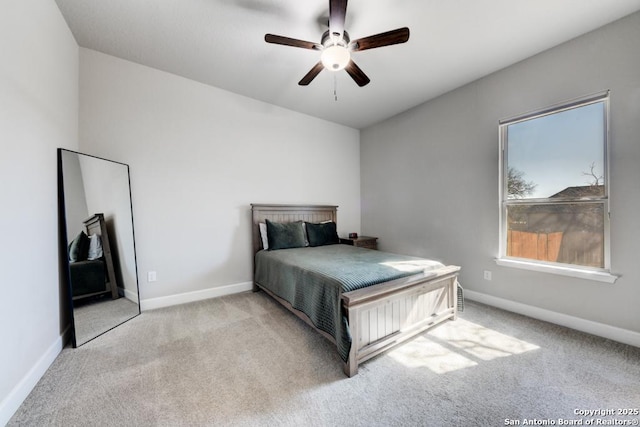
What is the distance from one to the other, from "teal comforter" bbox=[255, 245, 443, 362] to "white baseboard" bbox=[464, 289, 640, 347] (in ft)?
3.65

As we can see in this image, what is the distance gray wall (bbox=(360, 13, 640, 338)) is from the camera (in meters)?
2.00

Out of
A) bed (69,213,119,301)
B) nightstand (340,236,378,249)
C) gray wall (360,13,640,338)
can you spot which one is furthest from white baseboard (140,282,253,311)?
gray wall (360,13,640,338)

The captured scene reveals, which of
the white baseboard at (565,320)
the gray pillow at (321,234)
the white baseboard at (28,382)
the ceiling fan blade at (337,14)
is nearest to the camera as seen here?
the white baseboard at (28,382)

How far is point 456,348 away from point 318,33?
3064 millimetres

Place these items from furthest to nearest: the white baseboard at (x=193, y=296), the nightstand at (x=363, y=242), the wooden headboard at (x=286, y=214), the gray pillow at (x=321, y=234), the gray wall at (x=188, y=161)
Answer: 1. the nightstand at (x=363, y=242)
2. the gray pillow at (x=321, y=234)
3. the wooden headboard at (x=286, y=214)
4. the white baseboard at (x=193, y=296)
5. the gray wall at (x=188, y=161)

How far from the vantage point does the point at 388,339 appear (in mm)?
1906

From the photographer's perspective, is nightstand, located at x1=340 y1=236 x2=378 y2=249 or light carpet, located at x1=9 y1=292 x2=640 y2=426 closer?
light carpet, located at x1=9 y1=292 x2=640 y2=426

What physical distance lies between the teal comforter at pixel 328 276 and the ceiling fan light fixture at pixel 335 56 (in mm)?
1722

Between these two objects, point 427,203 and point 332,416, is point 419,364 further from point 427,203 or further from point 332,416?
point 427,203

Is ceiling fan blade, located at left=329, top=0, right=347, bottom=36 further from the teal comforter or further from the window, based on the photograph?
the window

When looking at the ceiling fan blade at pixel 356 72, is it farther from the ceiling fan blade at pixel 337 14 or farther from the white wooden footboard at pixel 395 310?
the white wooden footboard at pixel 395 310

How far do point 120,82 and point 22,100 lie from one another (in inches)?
52.8

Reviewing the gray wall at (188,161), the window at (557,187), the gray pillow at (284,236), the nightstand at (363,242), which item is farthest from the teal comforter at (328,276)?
the window at (557,187)

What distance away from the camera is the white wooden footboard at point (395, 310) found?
1.68 m
